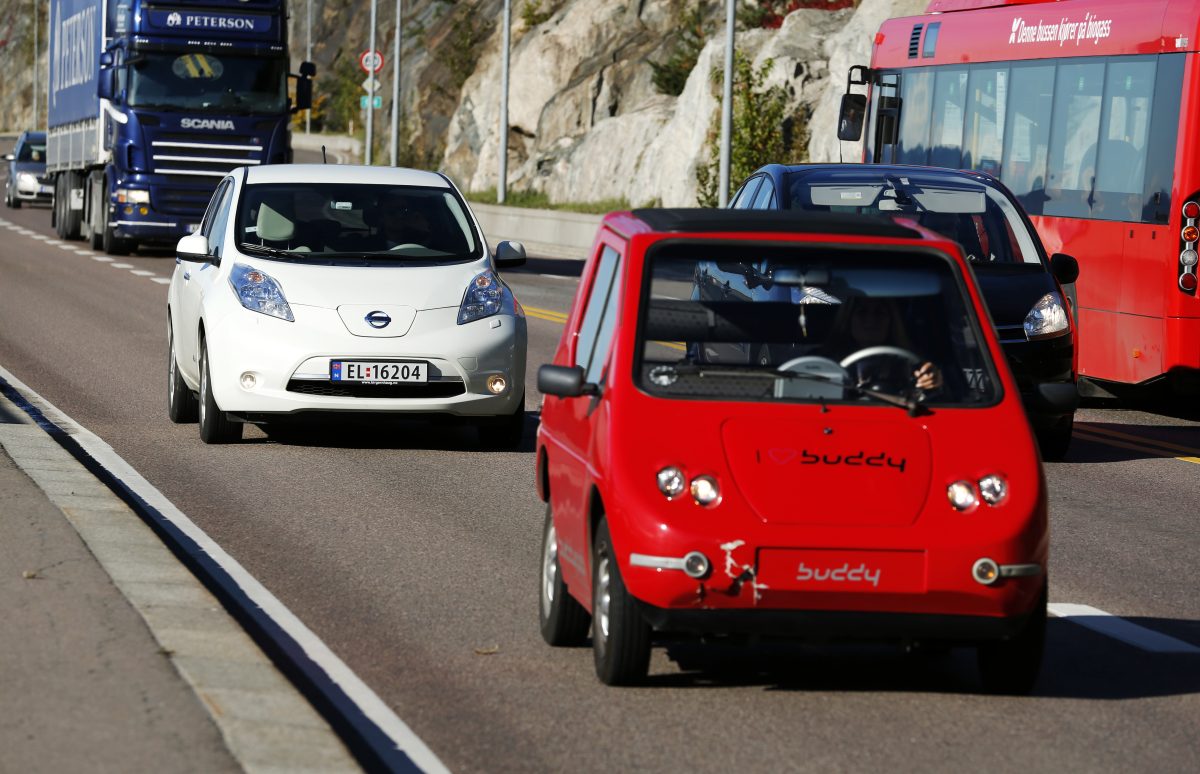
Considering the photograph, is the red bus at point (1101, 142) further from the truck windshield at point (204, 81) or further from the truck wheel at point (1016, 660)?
the truck windshield at point (204, 81)

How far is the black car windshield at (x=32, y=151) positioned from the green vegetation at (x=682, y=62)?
52.4 feet

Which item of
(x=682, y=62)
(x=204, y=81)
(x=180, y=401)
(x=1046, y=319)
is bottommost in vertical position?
(x=180, y=401)

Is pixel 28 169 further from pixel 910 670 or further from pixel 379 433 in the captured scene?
pixel 910 670

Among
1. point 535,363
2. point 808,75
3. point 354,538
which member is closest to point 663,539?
point 354,538

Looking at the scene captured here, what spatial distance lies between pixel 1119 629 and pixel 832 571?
2178 millimetres

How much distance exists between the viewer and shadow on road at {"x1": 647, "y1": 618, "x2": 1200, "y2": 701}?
697 cm

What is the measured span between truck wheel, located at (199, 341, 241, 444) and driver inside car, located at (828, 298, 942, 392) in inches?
250

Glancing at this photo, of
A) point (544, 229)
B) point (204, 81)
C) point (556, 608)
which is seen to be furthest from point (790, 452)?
point (544, 229)

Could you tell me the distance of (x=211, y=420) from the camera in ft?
42.1

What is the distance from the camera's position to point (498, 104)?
72.2 m

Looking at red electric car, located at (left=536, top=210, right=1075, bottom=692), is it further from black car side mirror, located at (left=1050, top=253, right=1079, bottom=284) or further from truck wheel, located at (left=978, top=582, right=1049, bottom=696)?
black car side mirror, located at (left=1050, top=253, right=1079, bottom=284)

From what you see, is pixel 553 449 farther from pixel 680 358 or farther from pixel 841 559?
pixel 841 559

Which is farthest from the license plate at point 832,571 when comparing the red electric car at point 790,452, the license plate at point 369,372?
the license plate at point 369,372

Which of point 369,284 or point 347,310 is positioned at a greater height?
point 369,284
